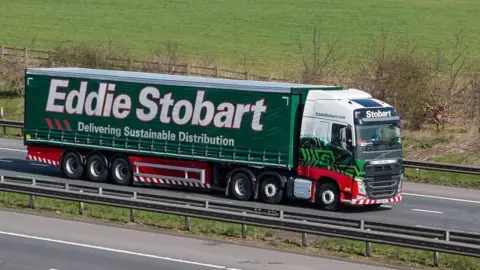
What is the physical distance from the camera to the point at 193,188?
29.4 m

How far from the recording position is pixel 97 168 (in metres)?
30.4

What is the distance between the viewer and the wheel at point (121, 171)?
29.7m

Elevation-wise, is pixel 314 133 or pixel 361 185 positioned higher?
pixel 314 133

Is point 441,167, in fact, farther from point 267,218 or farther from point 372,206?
point 267,218

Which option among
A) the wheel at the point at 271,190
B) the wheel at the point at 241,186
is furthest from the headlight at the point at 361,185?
the wheel at the point at 241,186

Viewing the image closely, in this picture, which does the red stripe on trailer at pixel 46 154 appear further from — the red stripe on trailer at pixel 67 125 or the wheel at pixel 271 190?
the wheel at pixel 271 190

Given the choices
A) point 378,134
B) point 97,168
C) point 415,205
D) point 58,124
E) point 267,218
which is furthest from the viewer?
point 58,124

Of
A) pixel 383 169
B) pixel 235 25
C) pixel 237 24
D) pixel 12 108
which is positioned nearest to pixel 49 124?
pixel 383 169

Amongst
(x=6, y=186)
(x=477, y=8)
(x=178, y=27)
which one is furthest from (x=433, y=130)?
(x=477, y=8)

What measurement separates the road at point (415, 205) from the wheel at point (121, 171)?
50 centimetres

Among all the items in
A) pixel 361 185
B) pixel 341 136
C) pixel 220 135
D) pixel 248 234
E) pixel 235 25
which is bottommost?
pixel 248 234

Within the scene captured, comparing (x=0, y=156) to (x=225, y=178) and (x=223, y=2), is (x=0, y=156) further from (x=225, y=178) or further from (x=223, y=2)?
(x=223, y=2)

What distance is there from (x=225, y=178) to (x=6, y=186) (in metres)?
6.24

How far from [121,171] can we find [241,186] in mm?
4092
